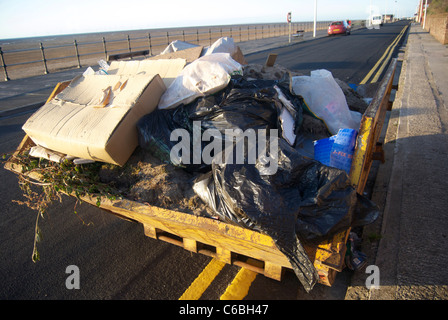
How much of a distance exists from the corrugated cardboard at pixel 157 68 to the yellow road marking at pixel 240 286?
2103 mm

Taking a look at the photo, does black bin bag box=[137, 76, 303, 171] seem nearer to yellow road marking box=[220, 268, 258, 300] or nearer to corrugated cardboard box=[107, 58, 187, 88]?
corrugated cardboard box=[107, 58, 187, 88]

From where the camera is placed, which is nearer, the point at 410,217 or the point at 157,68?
the point at 410,217

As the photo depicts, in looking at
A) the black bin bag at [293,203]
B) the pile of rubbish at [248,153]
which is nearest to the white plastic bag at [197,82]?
the pile of rubbish at [248,153]

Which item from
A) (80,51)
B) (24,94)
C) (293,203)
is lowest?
(24,94)

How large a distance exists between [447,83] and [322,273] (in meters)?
8.55

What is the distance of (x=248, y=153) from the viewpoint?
2.12 m

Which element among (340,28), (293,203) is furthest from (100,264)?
(340,28)

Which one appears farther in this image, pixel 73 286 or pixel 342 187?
pixel 73 286

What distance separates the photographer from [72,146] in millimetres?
2688

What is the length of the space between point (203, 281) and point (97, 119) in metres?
1.63

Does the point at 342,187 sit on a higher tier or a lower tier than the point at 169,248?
higher

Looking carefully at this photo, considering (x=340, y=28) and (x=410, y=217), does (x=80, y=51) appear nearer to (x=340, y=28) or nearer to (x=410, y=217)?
(x=340, y=28)
